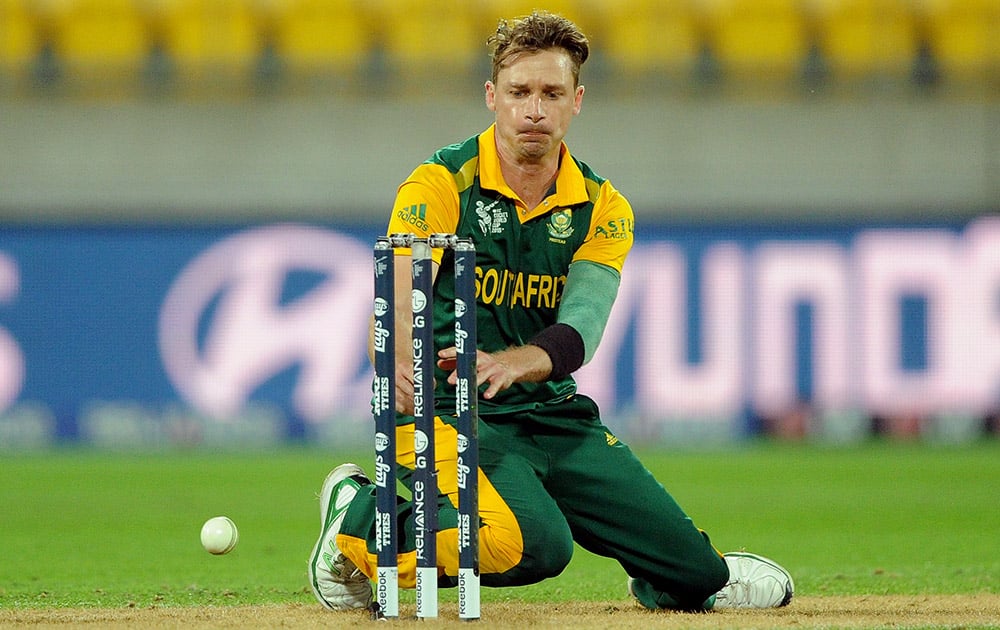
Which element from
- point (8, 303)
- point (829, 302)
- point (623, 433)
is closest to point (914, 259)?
point (829, 302)

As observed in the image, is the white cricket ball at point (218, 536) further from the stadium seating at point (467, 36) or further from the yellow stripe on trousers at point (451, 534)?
the stadium seating at point (467, 36)

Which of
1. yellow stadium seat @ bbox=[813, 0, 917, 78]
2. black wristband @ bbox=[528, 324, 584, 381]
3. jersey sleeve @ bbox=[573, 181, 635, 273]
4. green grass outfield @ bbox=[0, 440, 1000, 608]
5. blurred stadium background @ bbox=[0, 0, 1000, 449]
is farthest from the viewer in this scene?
yellow stadium seat @ bbox=[813, 0, 917, 78]

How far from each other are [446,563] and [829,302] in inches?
332

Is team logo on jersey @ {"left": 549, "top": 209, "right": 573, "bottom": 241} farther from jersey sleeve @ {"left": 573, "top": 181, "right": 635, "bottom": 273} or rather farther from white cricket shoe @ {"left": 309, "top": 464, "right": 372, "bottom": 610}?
white cricket shoe @ {"left": 309, "top": 464, "right": 372, "bottom": 610}

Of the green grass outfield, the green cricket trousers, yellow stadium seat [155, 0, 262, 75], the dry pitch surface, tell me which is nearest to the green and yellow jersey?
the green cricket trousers

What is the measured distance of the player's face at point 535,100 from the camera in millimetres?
4332

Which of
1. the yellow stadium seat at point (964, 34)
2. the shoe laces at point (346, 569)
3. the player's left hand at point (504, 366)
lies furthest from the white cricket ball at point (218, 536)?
the yellow stadium seat at point (964, 34)

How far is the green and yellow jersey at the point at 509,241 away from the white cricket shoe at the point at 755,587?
31.9 inches

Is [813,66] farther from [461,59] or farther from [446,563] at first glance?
[446,563]

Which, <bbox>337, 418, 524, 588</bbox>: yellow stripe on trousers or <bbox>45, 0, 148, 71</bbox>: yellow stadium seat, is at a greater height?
<bbox>45, 0, 148, 71</bbox>: yellow stadium seat

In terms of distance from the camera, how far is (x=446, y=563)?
4.19m

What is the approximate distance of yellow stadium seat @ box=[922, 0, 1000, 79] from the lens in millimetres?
13516

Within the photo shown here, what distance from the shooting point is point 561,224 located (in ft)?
15.0

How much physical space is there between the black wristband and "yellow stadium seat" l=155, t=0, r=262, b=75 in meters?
9.50
